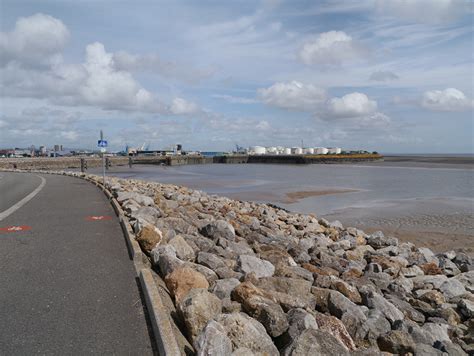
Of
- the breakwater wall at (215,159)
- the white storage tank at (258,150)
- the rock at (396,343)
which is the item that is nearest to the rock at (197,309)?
the rock at (396,343)

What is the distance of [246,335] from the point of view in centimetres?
380

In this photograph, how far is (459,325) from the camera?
6.00m

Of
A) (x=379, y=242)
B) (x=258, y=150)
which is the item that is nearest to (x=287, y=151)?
(x=258, y=150)

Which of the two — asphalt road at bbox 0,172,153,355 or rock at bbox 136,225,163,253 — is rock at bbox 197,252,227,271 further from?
asphalt road at bbox 0,172,153,355

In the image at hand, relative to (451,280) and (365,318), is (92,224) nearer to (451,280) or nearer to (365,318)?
(365,318)

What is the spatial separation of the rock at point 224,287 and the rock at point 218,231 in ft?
11.2

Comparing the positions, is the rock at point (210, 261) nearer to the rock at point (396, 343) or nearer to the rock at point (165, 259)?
the rock at point (165, 259)

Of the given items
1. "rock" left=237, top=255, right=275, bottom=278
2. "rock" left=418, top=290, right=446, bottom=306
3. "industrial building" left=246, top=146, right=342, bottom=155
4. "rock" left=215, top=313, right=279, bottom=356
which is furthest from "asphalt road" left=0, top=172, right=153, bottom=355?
"industrial building" left=246, top=146, right=342, bottom=155

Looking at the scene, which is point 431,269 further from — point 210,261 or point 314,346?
point 314,346

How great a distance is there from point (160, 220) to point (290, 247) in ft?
9.65

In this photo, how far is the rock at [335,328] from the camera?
14.4ft

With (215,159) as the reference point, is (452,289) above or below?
below

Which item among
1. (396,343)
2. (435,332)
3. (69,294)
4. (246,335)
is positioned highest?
(246,335)

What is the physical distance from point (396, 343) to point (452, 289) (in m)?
3.46
